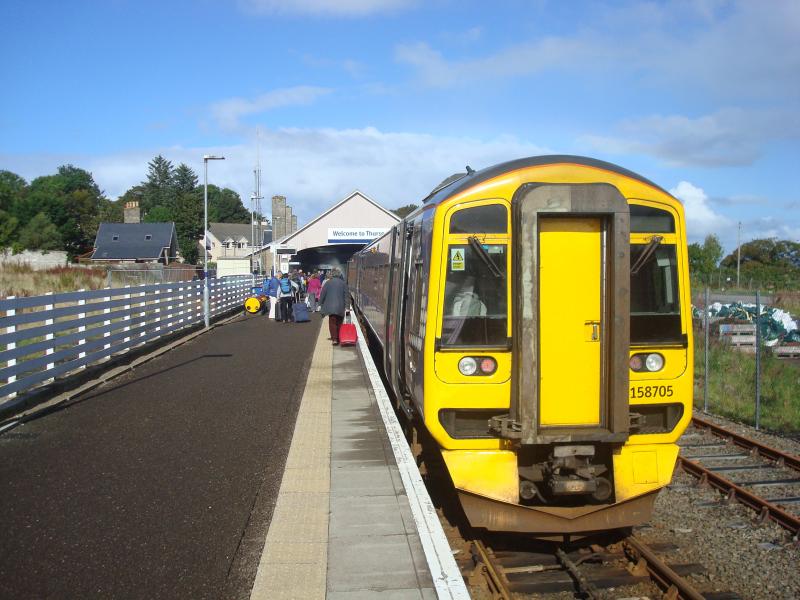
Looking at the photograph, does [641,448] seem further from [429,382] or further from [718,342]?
[718,342]

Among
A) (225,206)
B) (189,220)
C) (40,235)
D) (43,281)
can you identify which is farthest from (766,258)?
(225,206)

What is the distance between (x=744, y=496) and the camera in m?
7.82

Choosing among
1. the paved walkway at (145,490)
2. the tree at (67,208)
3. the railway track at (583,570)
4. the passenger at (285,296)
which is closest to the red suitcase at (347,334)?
the paved walkway at (145,490)

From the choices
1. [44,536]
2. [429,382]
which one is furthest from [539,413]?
[44,536]

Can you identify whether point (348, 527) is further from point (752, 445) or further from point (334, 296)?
point (334, 296)

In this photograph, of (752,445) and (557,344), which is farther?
(752,445)

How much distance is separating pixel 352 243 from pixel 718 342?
30.8 meters

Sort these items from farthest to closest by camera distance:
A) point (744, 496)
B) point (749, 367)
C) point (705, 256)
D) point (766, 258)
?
1. point (766, 258)
2. point (705, 256)
3. point (749, 367)
4. point (744, 496)

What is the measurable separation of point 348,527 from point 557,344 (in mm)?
2000

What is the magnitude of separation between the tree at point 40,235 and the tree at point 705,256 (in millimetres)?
53342

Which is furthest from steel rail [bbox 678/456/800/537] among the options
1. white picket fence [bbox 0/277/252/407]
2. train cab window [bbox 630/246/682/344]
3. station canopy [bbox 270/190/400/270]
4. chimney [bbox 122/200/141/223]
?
chimney [bbox 122/200/141/223]

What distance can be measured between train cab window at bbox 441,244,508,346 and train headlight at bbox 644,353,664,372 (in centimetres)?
112

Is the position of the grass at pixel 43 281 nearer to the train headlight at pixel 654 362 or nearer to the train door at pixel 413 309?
the train door at pixel 413 309

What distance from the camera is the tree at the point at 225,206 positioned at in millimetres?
138375
